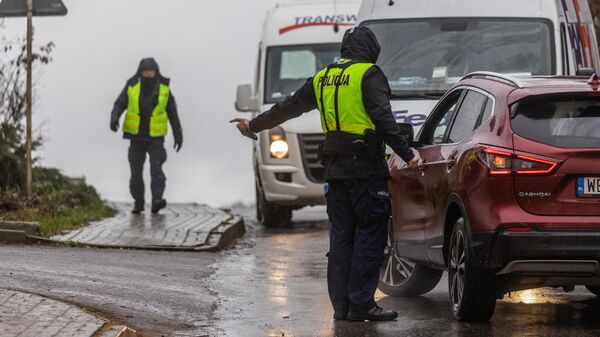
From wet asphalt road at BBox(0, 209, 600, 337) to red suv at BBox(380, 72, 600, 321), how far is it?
378 millimetres

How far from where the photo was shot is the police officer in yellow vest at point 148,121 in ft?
65.5

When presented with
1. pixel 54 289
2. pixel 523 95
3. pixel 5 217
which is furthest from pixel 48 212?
pixel 523 95

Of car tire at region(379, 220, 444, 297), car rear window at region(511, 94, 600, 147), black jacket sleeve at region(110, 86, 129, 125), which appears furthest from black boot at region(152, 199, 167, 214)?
car rear window at region(511, 94, 600, 147)

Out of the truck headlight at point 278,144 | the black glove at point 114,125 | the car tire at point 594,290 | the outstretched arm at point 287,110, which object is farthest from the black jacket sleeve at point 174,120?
the car tire at point 594,290

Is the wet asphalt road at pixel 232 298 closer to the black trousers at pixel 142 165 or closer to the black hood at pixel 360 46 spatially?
the black hood at pixel 360 46

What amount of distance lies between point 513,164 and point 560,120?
0.43 m

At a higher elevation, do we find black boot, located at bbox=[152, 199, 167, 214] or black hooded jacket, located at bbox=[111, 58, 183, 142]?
black hooded jacket, located at bbox=[111, 58, 183, 142]

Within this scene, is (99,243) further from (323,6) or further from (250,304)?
(323,6)

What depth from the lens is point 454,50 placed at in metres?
15.4

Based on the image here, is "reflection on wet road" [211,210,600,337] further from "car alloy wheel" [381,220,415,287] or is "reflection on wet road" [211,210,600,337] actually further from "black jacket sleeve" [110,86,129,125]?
"black jacket sleeve" [110,86,129,125]

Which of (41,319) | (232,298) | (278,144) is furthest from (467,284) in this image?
(278,144)

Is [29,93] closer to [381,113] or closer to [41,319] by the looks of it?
[381,113]

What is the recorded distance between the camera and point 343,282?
10.2 m

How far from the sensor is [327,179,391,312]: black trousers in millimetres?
9997
